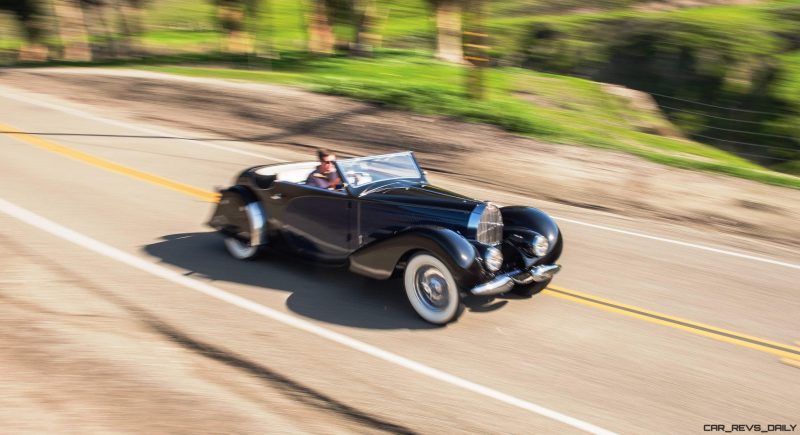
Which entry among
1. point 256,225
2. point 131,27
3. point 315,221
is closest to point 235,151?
point 256,225

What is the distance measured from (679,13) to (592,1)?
36.7 ft

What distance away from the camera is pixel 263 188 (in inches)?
345

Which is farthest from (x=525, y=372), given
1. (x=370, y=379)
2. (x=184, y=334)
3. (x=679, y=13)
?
(x=679, y=13)

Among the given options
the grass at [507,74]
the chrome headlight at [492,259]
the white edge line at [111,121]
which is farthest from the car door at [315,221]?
the grass at [507,74]

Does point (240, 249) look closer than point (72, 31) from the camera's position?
Yes

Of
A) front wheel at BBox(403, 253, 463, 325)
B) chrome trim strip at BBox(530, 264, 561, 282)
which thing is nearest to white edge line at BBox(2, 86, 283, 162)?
front wheel at BBox(403, 253, 463, 325)

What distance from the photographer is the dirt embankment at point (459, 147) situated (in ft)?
38.5

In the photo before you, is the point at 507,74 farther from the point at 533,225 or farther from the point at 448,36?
the point at 533,225

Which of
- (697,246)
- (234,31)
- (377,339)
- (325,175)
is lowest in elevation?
(697,246)

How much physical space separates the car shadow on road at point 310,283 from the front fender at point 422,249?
1.36ft

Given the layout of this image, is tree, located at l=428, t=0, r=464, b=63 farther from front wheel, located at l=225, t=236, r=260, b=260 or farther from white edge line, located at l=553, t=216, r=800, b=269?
front wheel, located at l=225, t=236, r=260, b=260

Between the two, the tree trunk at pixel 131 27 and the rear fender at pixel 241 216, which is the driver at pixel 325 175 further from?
the tree trunk at pixel 131 27

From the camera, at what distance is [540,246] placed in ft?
25.0

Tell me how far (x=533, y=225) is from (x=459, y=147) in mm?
7316
